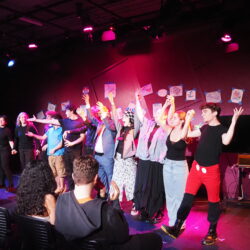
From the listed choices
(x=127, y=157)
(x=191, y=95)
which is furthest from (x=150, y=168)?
(x=191, y=95)

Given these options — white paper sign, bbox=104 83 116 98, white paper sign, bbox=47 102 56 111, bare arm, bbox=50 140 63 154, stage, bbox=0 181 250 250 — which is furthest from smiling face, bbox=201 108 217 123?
white paper sign, bbox=47 102 56 111

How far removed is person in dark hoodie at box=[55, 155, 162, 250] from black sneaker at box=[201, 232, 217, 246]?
172 cm

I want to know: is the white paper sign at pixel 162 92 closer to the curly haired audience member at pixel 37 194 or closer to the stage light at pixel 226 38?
the stage light at pixel 226 38

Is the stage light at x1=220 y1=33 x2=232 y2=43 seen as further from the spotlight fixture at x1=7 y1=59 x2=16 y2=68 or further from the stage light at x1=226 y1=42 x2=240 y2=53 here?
the spotlight fixture at x1=7 y1=59 x2=16 y2=68

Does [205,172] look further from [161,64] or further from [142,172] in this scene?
[161,64]

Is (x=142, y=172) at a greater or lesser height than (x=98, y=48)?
lesser

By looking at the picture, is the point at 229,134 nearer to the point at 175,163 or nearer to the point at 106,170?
the point at 175,163

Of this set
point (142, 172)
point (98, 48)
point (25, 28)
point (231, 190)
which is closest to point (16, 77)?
point (25, 28)

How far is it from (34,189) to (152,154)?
2289 millimetres

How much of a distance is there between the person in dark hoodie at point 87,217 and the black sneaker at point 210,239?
1.72m

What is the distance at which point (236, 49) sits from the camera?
17.8ft

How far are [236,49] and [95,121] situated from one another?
2853mm

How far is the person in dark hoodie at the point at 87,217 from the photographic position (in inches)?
77.8

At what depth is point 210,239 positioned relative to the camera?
3.61 metres
